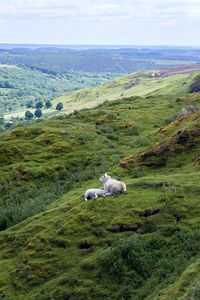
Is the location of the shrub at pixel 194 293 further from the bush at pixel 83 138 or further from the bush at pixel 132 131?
the bush at pixel 132 131

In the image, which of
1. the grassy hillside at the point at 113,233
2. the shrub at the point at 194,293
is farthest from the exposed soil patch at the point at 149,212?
the shrub at the point at 194,293

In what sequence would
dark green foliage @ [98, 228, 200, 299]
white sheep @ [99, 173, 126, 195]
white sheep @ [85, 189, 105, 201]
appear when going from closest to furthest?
dark green foliage @ [98, 228, 200, 299] → white sheep @ [99, 173, 126, 195] → white sheep @ [85, 189, 105, 201]

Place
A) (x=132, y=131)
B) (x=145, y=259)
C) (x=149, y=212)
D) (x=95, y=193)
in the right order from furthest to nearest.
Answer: (x=132, y=131) → (x=95, y=193) → (x=149, y=212) → (x=145, y=259)

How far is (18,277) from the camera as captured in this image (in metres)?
26.2

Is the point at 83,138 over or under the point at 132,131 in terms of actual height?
under

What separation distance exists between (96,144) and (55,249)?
28.8 meters

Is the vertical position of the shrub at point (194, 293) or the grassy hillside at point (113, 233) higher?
the shrub at point (194, 293)

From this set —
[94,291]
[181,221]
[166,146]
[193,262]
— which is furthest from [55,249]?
[166,146]

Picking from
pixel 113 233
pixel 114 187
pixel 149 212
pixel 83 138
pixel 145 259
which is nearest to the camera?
pixel 145 259

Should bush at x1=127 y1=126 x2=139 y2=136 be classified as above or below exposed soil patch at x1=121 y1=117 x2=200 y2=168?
below

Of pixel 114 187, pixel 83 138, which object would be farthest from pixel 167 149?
pixel 83 138

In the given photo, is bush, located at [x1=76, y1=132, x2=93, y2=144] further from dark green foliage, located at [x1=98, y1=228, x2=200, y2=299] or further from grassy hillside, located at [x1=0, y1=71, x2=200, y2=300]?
dark green foliage, located at [x1=98, y1=228, x2=200, y2=299]

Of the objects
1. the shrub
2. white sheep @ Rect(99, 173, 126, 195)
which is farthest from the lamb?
the shrub

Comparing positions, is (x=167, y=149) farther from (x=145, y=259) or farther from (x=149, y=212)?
(x=145, y=259)
